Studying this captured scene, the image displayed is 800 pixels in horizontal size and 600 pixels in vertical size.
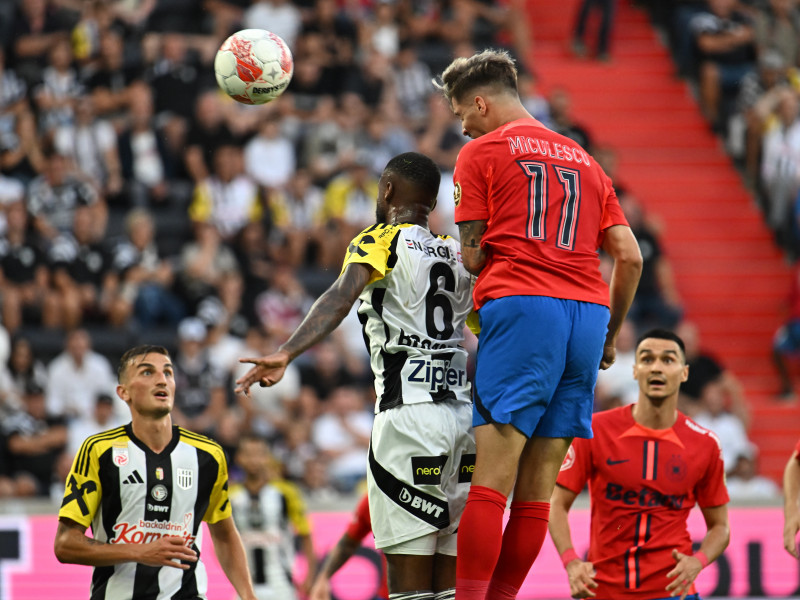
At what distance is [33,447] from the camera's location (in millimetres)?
12336

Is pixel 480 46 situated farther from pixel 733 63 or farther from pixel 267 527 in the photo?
pixel 267 527

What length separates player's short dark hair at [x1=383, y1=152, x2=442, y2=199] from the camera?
5848 millimetres

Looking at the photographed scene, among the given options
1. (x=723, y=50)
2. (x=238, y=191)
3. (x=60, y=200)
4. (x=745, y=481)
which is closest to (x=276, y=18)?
(x=238, y=191)

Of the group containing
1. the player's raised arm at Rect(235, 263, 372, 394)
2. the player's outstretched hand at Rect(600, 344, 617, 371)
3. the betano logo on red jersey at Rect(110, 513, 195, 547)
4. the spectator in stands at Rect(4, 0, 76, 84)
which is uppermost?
the spectator in stands at Rect(4, 0, 76, 84)

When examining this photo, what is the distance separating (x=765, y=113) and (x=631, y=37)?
417cm

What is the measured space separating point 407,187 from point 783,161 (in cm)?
1189

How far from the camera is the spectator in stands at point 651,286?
15.1 meters

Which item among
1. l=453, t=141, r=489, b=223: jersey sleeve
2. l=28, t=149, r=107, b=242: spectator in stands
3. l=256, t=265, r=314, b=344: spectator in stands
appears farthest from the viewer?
l=28, t=149, r=107, b=242: spectator in stands

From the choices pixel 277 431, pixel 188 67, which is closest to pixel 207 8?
pixel 188 67

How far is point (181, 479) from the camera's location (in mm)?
6645

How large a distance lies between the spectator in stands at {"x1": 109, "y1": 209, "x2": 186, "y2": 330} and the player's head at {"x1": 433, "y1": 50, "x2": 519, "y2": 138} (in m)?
8.53

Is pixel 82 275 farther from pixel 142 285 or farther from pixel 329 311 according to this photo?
pixel 329 311

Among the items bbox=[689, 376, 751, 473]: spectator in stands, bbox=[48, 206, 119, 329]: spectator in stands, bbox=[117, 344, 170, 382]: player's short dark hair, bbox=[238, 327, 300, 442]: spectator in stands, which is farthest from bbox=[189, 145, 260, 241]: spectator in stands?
bbox=[117, 344, 170, 382]: player's short dark hair

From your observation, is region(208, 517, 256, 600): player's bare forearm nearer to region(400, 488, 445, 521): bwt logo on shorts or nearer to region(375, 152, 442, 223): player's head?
region(400, 488, 445, 521): bwt logo on shorts
